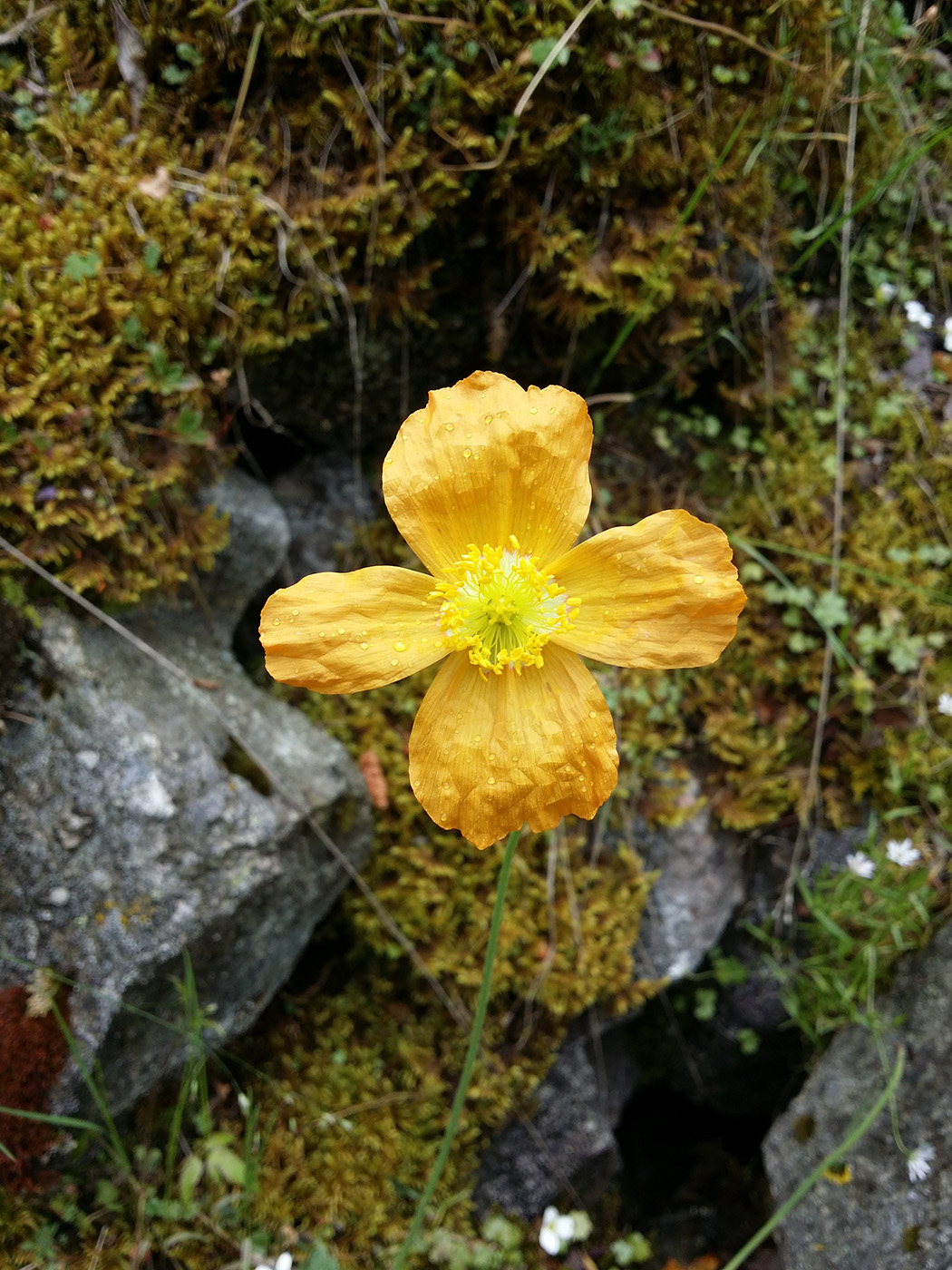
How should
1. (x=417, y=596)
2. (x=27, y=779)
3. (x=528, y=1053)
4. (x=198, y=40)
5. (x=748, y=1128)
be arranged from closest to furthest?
(x=417, y=596)
(x=27, y=779)
(x=198, y=40)
(x=528, y=1053)
(x=748, y=1128)

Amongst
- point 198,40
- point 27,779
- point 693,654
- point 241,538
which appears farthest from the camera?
point 241,538

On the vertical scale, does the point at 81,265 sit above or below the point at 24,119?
below

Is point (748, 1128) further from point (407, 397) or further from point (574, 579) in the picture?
point (407, 397)

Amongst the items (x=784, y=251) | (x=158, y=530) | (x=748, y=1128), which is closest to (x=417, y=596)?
(x=158, y=530)

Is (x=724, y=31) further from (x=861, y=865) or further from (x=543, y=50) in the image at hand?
(x=861, y=865)

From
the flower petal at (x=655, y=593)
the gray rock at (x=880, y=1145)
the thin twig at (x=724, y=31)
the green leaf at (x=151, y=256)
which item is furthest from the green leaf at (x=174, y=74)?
the gray rock at (x=880, y=1145)

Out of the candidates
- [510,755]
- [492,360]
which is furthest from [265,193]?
[510,755]
